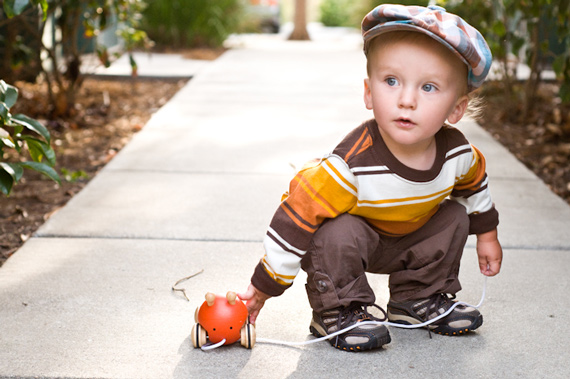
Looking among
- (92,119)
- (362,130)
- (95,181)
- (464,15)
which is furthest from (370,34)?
(464,15)

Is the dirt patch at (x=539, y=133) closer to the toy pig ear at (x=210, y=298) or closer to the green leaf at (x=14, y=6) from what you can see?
the toy pig ear at (x=210, y=298)

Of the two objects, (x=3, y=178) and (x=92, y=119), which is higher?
(x=3, y=178)

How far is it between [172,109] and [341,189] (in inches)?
170

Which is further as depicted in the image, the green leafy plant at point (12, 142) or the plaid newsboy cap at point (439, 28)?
the green leafy plant at point (12, 142)

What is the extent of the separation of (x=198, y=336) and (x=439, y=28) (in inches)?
47.6

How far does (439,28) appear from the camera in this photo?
205 cm

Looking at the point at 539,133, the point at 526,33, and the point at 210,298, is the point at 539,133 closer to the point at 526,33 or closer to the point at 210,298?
the point at 526,33

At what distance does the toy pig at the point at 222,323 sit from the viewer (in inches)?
88.7

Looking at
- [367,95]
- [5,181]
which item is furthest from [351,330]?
[5,181]

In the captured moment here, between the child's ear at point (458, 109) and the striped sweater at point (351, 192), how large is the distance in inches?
Result: 4.1

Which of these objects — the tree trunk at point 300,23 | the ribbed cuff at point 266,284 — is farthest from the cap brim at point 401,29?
the tree trunk at point 300,23

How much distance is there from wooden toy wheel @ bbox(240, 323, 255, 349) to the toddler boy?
11 centimetres

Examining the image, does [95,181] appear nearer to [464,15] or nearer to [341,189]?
[341,189]

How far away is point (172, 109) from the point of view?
6367 millimetres
